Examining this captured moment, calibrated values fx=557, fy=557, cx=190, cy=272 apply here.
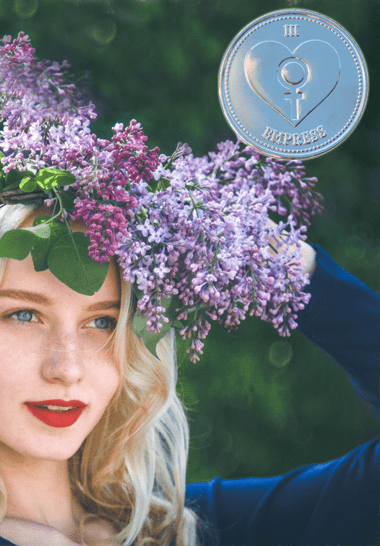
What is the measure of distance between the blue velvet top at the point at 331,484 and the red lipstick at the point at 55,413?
1.56 feet

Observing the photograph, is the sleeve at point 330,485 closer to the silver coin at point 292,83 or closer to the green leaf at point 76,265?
the silver coin at point 292,83

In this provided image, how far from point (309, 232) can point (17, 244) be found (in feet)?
2.55

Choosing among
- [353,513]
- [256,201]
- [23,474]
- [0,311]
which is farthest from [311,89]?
[23,474]

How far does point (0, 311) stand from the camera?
121 cm

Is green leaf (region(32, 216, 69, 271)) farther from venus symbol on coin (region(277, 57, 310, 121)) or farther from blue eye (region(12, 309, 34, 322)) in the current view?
venus symbol on coin (region(277, 57, 310, 121))

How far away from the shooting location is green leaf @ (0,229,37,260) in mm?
1114

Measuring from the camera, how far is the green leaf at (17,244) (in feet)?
3.66

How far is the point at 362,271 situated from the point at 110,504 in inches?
36.2

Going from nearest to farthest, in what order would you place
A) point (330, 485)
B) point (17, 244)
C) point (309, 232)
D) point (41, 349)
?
point (17, 244) < point (41, 349) < point (330, 485) < point (309, 232)

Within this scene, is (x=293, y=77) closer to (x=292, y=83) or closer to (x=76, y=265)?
(x=292, y=83)

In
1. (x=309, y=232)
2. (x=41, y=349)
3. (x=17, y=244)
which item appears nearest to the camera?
(x=17, y=244)

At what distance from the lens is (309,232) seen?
1509 mm

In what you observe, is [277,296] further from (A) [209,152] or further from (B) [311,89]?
(B) [311,89]

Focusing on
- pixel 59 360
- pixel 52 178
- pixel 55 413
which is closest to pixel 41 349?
pixel 59 360
